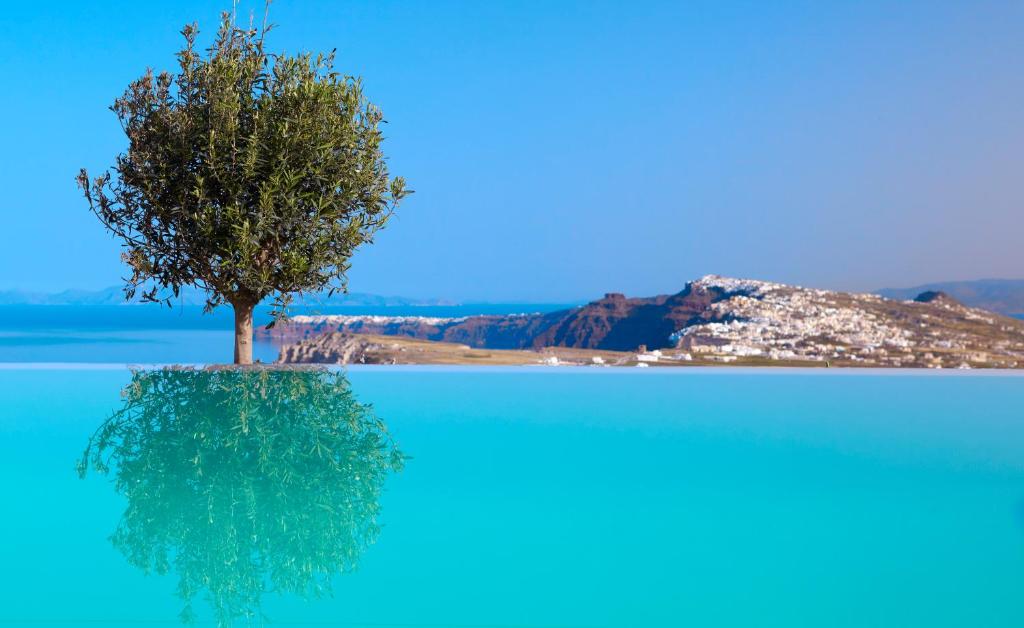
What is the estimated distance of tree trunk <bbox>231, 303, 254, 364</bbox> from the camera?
31.0 feet

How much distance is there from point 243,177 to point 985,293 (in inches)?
1069

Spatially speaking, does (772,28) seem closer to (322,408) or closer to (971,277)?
(971,277)

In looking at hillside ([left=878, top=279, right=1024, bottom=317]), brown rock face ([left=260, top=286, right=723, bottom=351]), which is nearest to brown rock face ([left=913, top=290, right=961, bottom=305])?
hillside ([left=878, top=279, right=1024, bottom=317])

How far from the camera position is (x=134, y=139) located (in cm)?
848

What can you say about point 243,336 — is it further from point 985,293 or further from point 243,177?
point 985,293

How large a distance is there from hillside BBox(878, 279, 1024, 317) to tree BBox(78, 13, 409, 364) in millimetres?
21003

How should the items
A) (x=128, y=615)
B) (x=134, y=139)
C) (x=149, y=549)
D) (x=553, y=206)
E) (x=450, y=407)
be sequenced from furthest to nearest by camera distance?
(x=553, y=206) → (x=134, y=139) → (x=450, y=407) → (x=149, y=549) → (x=128, y=615)

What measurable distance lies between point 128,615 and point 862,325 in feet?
71.7

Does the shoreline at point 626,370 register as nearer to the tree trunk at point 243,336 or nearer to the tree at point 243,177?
the tree trunk at point 243,336

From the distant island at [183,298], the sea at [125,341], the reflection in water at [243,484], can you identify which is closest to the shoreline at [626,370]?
the distant island at [183,298]

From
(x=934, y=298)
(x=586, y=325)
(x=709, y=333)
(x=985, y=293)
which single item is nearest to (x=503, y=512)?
(x=709, y=333)

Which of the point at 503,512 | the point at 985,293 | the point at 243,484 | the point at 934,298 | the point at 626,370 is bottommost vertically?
the point at 503,512

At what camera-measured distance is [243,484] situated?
15.1ft

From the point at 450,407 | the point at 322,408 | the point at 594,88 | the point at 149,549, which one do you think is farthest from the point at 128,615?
the point at 594,88
